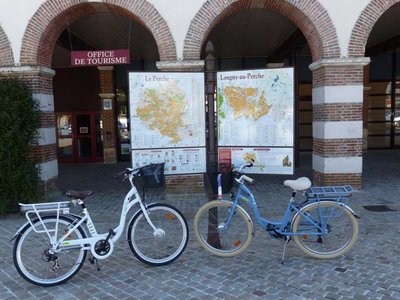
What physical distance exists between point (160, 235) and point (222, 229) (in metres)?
0.78

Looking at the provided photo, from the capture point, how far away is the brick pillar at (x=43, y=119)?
7.88 m

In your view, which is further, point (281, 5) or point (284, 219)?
point (281, 5)

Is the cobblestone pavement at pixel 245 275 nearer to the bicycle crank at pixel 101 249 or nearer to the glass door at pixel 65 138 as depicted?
the bicycle crank at pixel 101 249

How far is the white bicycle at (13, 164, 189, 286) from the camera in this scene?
4031 mm

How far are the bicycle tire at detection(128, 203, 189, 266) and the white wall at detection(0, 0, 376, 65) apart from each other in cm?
438

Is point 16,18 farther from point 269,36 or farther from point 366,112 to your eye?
point 366,112

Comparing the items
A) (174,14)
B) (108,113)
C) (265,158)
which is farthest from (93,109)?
(265,158)

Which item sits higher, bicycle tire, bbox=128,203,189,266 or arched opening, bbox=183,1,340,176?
arched opening, bbox=183,1,340,176

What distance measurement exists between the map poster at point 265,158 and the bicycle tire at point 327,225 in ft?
7.43

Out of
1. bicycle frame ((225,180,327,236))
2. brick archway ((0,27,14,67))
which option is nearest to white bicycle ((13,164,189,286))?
bicycle frame ((225,180,327,236))

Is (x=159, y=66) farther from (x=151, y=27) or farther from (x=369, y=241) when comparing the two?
(x=369, y=241)

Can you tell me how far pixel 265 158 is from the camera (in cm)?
691

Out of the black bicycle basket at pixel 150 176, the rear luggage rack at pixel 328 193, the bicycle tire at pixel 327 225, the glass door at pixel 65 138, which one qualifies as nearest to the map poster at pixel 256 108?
the rear luggage rack at pixel 328 193

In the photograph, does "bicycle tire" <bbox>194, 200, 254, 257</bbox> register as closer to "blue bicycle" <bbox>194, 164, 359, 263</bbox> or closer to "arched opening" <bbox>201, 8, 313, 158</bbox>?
"blue bicycle" <bbox>194, 164, 359, 263</bbox>
